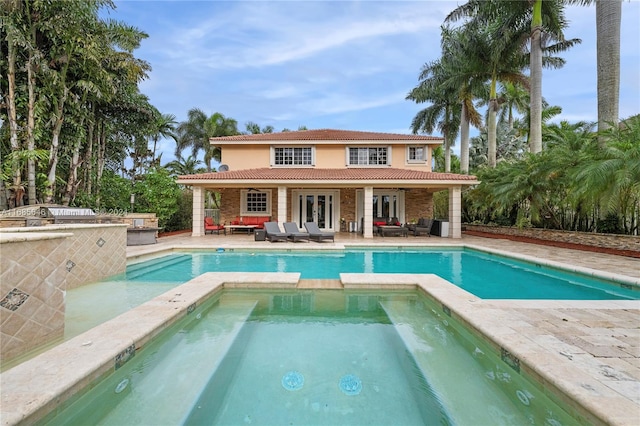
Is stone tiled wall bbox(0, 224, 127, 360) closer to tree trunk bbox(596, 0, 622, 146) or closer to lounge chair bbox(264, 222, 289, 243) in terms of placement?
lounge chair bbox(264, 222, 289, 243)

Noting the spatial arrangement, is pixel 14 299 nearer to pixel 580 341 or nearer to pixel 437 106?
pixel 580 341

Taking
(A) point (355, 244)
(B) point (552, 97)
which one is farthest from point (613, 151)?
(B) point (552, 97)

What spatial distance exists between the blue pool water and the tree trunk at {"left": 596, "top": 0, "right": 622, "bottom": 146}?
892 centimetres

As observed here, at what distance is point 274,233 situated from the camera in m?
15.4

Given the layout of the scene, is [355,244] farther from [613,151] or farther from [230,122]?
[230,122]

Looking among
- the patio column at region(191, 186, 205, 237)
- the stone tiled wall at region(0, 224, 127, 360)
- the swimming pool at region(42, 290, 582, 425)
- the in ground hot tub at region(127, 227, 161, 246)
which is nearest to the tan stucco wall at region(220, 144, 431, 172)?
the patio column at region(191, 186, 205, 237)

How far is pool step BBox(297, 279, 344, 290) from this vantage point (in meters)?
6.75

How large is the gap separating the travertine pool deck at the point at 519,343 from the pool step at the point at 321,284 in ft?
0.27

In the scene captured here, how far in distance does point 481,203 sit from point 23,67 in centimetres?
2450

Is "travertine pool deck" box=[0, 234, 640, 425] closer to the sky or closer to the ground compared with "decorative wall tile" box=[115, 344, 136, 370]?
closer to the sky

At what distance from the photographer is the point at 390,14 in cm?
1573

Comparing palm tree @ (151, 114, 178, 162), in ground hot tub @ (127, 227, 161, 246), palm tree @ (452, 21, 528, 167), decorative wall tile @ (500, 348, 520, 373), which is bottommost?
decorative wall tile @ (500, 348, 520, 373)

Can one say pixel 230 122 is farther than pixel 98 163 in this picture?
Yes

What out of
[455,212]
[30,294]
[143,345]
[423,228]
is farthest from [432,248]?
[30,294]
